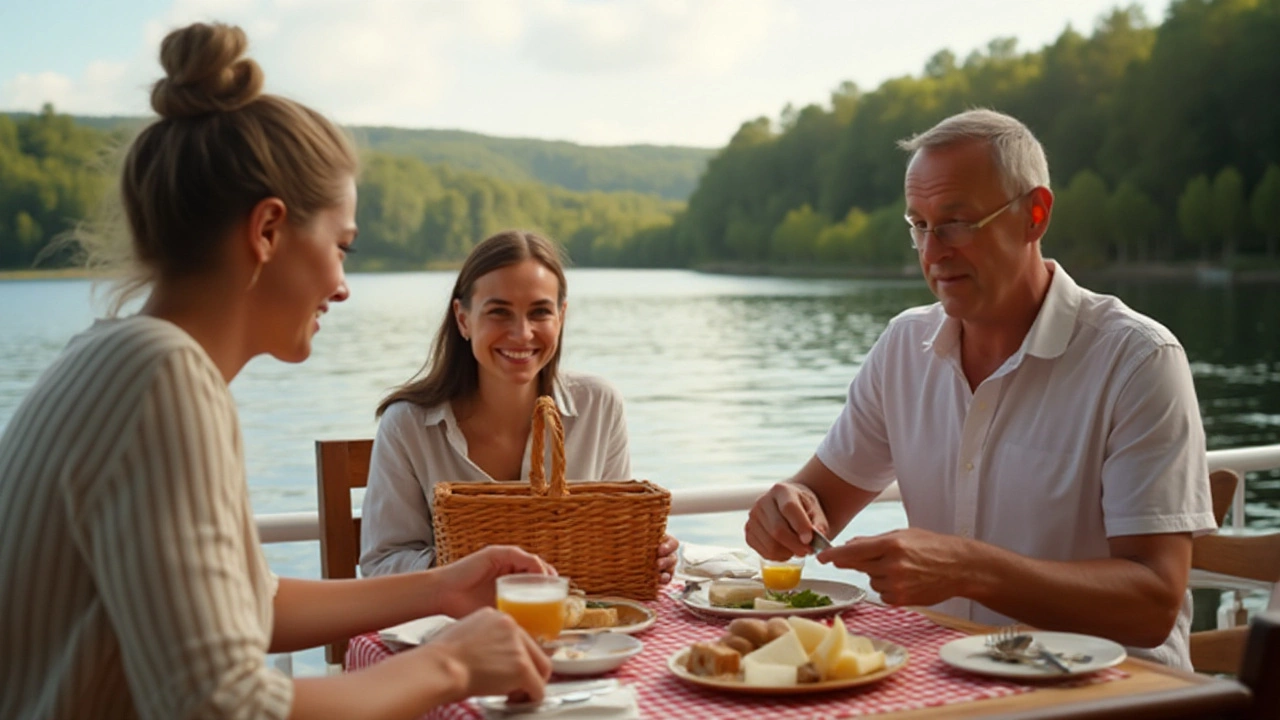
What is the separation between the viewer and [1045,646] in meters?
1.71

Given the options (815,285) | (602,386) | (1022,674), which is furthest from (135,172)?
(815,285)

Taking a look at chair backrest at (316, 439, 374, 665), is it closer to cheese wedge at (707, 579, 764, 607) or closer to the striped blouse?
cheese wedge at (707, 579, 764, 607)

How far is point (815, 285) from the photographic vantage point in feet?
145

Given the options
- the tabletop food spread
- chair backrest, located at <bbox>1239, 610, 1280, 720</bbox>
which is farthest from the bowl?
chair backrest, located at <bbox>1239, 610, 1280, 720</bbox>

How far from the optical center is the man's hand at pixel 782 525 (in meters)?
2.24

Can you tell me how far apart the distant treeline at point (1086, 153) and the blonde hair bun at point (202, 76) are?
116 ft

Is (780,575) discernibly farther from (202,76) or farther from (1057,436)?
(202,76)

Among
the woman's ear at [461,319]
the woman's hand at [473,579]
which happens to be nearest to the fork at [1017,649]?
the woman's hand at [473,579]

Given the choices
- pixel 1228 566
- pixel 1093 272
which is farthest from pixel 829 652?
pixel 1093 272

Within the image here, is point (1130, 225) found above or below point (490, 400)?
above

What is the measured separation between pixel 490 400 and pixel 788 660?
137 cm

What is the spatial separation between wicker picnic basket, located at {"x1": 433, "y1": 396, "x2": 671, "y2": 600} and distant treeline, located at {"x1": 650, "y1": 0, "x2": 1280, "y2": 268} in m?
34.6

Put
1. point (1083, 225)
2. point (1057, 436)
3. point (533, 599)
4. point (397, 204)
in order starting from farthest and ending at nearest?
point (1083, 225) < point (397, 204) < point (1057, 436) < point (533, 599)

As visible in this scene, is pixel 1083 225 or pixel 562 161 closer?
pixel 562 161
